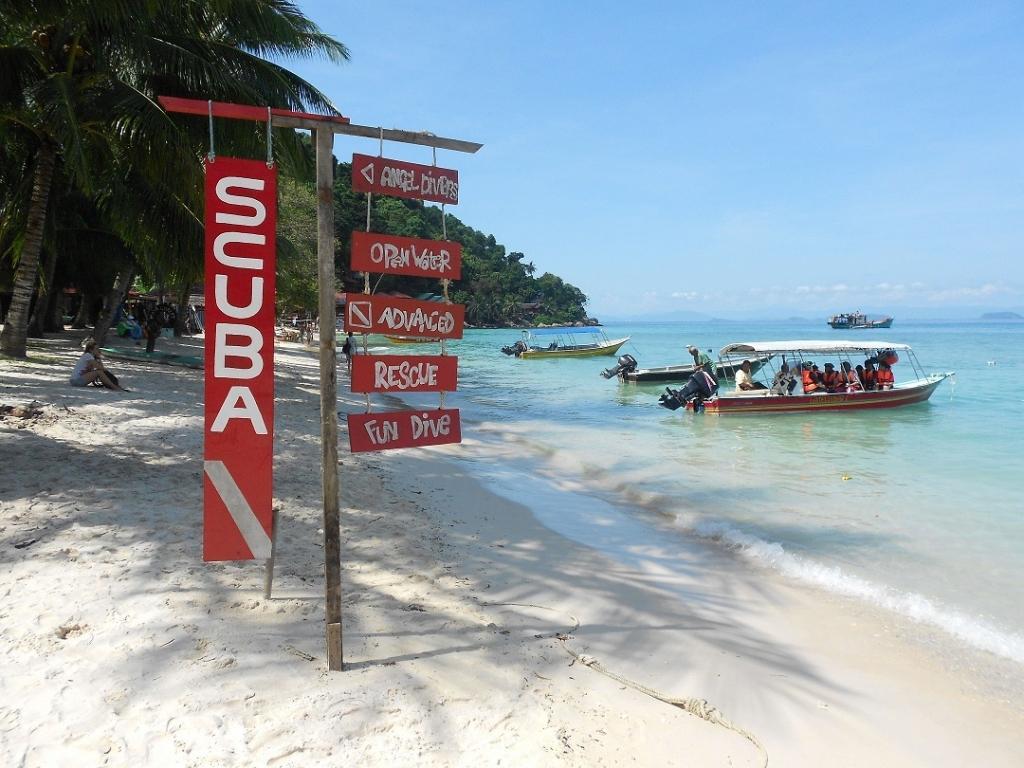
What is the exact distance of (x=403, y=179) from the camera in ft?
12.0

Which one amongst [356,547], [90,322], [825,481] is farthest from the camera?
[90,322]

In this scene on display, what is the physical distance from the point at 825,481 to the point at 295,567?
30.1 feet

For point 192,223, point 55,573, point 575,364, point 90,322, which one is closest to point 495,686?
point 55,573

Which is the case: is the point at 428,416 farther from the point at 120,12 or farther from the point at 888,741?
the point at 120,12

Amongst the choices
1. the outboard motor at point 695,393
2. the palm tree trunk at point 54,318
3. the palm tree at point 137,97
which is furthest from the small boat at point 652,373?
the palm tree trunk at point 54,318

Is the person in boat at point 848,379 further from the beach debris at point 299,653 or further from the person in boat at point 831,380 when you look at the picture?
the beach debris at point 299,653

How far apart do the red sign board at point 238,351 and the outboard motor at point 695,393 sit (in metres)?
16.9

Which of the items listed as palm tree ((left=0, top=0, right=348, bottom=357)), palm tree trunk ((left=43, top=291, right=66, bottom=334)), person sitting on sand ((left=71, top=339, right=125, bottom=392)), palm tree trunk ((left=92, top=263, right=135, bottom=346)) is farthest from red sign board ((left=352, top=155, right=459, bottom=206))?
palm tree trunk ((left=43, top=291, right=66, bottom=334))

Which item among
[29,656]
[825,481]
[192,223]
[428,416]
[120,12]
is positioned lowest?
[825,481]

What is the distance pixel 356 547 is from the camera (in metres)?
5.55

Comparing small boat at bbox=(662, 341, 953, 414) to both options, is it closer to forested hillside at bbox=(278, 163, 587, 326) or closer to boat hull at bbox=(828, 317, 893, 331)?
forested hillside at bbox=(278, 163, 587, 326)

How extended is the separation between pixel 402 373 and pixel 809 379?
58.4 ft

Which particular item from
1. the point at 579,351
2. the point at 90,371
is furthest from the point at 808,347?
the point at 579,351

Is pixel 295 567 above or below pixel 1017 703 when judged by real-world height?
above
